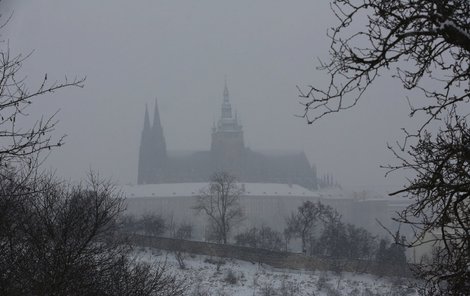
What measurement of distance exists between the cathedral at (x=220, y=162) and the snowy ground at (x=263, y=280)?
3305 inches

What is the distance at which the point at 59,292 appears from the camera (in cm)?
675

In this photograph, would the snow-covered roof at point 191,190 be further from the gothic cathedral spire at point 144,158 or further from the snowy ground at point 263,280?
the snowy ground at point 263,280

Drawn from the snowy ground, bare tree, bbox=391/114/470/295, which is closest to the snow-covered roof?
the snowy ground

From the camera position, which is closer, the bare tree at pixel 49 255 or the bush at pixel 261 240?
the bare tree at pixel 49 255

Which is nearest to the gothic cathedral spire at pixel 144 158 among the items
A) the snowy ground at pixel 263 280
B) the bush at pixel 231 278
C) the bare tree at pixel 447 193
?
the snowy ground at pixel 263 280

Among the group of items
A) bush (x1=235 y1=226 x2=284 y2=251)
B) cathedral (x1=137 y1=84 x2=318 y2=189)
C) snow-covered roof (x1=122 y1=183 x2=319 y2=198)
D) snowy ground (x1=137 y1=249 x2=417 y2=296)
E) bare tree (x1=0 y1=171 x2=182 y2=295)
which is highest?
cathedral (x1=137 y1=84 x2=318 y2=189)

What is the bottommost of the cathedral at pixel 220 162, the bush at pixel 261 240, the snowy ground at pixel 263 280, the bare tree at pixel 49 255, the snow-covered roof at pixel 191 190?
the snowy ground at pixel 263 280

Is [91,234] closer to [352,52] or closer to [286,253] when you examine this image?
[352,52]

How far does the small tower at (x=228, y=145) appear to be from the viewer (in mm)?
122625

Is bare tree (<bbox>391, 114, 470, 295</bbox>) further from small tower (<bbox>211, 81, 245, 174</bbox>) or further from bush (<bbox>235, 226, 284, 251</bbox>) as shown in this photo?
small tower (<bbox>211, 81, 245, 174</bbox>)

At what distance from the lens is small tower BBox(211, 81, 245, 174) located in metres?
123

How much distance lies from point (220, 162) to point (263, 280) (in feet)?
299

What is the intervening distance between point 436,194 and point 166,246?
3525cm

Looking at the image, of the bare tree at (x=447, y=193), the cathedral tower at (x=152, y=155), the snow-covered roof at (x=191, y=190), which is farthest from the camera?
the cathedral tower at (x=152, y=155)
